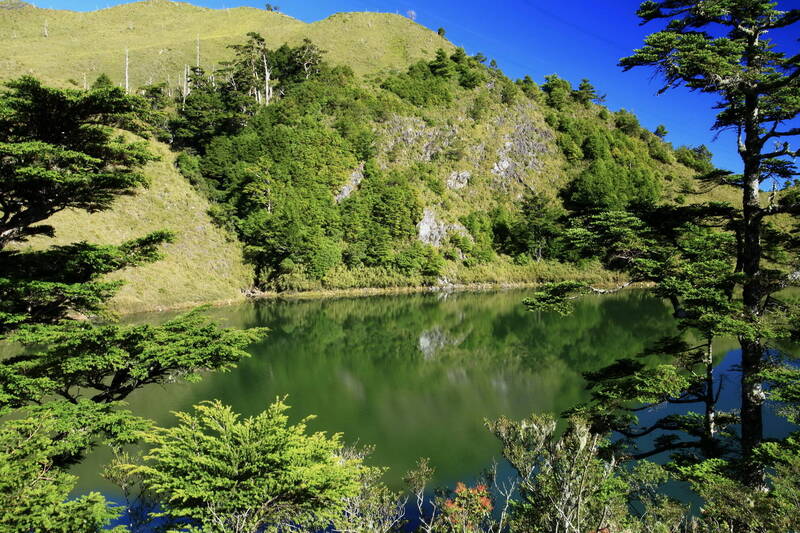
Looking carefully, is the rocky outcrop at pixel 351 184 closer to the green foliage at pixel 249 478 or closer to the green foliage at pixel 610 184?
the green foliage at pixel 610 184

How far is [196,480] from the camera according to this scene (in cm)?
575

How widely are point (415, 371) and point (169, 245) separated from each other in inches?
1069

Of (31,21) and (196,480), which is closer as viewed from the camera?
(196,480)

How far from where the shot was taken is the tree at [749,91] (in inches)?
275

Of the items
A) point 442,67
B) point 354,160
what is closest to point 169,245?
point 354,160

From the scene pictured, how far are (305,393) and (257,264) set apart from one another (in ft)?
91.4

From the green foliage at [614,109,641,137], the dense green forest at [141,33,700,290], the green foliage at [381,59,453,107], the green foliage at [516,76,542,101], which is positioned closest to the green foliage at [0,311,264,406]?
the dense green forest at [141,33,700,290]

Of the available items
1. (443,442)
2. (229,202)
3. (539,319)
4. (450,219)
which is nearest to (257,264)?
(229,202)

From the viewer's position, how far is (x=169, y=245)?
120ft

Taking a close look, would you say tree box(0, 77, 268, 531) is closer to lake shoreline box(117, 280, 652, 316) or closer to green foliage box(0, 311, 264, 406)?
green foliage box(0, 311, 264, 406)

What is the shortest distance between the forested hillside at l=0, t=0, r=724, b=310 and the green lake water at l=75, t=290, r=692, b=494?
757 centimetres

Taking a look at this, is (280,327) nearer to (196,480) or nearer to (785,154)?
(196,480)

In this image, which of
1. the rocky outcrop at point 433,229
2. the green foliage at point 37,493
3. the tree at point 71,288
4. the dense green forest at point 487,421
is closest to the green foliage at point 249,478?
the dense green forest at point 487,421

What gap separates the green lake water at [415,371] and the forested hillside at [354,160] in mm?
7573
